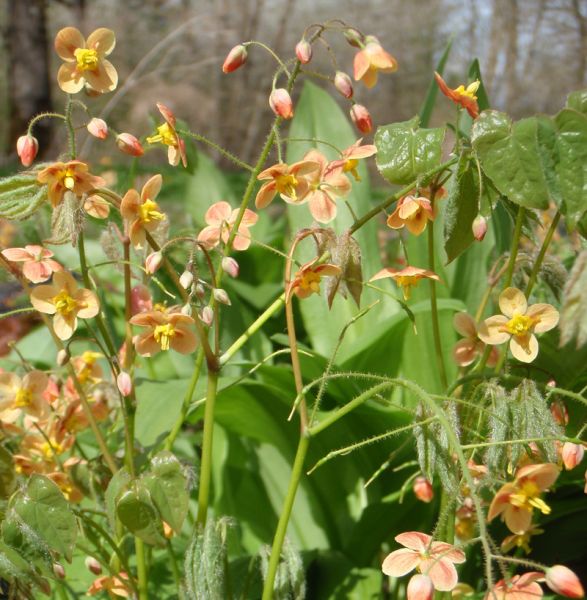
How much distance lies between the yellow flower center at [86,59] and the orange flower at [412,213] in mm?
362

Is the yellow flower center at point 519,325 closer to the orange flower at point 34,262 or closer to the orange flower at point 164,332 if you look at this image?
the orange flower at point 164,332

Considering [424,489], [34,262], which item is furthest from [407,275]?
[34,262]

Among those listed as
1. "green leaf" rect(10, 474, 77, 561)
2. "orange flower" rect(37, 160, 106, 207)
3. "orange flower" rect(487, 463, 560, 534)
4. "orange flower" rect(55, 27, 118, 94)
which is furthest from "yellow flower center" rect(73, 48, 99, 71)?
"orange flower" rect(487, 463, 560, 534)

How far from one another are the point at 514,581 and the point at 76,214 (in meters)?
0.56

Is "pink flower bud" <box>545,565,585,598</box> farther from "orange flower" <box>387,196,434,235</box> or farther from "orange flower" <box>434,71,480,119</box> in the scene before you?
"orange flower" <box>434,71,480,119</box>

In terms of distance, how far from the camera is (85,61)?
91 centimetres

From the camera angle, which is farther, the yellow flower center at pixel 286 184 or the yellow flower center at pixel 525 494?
the yellow flower center at pixel 286 184

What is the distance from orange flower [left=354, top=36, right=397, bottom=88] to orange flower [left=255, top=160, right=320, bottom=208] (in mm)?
109

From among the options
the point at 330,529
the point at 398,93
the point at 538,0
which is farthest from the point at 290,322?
the point at 398,93

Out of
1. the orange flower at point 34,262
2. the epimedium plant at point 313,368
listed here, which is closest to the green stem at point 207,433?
the epimedium plant at point 313,368

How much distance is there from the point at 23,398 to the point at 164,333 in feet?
0.97

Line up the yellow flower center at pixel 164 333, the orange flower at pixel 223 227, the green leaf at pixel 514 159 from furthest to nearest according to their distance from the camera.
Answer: the orange flower at pixel 223 227, the yellow flower center at pixel 164 333, the green leaf at pixel 514 159

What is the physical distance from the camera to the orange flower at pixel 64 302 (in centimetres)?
91

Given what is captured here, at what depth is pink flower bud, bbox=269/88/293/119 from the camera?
0.86m
